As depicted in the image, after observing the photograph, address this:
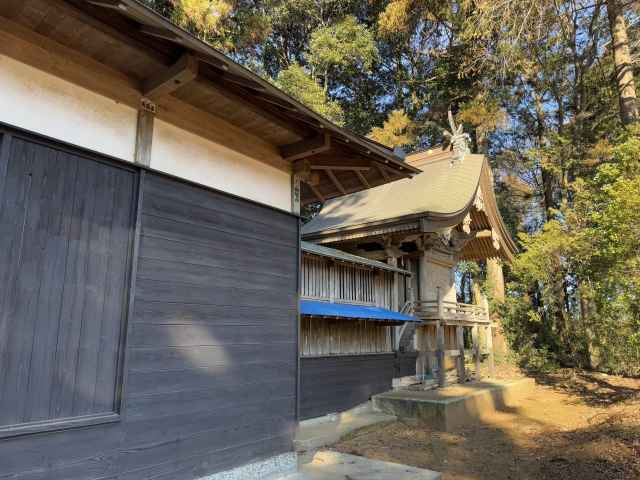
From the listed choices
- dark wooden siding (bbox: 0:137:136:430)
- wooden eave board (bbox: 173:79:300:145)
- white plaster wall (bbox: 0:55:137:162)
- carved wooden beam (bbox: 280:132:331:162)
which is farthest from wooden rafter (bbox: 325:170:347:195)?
dark wooden siding (bbox: 0:137:136:430)

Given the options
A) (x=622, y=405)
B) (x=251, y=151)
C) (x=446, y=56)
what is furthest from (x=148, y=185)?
(x=446, y=56)

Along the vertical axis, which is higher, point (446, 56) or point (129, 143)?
point (446, 56)

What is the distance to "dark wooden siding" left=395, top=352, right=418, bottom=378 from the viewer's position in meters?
11.1

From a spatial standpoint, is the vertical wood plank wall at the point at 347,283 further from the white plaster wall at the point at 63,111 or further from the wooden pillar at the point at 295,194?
the white plaster wall at the point at 63,111

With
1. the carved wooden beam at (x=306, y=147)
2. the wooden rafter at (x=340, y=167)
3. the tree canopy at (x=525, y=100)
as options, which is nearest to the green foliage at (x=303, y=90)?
the tree canopy at (x=525, y=100)

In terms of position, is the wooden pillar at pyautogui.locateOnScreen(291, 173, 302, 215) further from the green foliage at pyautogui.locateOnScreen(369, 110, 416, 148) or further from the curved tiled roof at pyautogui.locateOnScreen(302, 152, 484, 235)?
the green foliage at pyautogui.locateOnScreen(369, 110, 416, 148)

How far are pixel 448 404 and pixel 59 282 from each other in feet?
25.4

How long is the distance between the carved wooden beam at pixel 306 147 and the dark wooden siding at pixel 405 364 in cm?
732

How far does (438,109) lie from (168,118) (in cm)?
1926

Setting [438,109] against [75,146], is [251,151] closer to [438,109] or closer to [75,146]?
[75,146]

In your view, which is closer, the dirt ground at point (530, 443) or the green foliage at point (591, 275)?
the dirt ground at point (530, 443)

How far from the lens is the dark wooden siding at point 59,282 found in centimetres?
294

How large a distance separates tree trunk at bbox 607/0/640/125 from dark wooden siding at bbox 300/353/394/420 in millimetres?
8037

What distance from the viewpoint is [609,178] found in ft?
27.9
